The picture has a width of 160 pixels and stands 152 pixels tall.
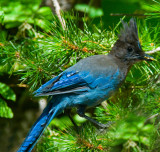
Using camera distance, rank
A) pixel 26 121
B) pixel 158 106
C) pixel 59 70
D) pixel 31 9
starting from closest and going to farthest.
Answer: pixel 158 106
pixel 59 70
pixel 31 9
pixel 26 121

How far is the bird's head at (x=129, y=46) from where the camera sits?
2.20m

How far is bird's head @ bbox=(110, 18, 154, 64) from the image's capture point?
Result: 86.6 inches

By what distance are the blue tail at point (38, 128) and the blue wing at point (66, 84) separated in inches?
5.5

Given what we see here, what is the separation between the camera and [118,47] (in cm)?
232

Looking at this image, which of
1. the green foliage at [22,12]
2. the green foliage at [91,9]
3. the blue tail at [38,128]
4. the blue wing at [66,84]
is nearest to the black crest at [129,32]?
the blue wing at [66,84]

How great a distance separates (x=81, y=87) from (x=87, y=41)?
33 centimetres

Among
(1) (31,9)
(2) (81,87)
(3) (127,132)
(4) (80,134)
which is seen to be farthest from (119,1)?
(3) (127,132)

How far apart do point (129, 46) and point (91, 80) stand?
0.36 metres

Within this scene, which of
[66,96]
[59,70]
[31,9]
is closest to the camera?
[66,96]

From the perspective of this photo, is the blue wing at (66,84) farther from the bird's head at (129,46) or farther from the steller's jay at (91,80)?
the bird's head at (129,46)

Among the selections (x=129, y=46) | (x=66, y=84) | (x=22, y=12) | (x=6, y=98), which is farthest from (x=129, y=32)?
(x=22, y=12)

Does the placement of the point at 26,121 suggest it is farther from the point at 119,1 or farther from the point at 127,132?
the point at 127,132

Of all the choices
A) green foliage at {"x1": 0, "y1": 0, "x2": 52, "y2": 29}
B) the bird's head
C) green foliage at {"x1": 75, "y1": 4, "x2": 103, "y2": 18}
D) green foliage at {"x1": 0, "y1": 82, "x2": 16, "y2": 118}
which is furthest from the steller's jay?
green foliage at {"x1": 75, "y1": 4, "x2": 103, "y2": 18}

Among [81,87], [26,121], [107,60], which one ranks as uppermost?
[107,60]
